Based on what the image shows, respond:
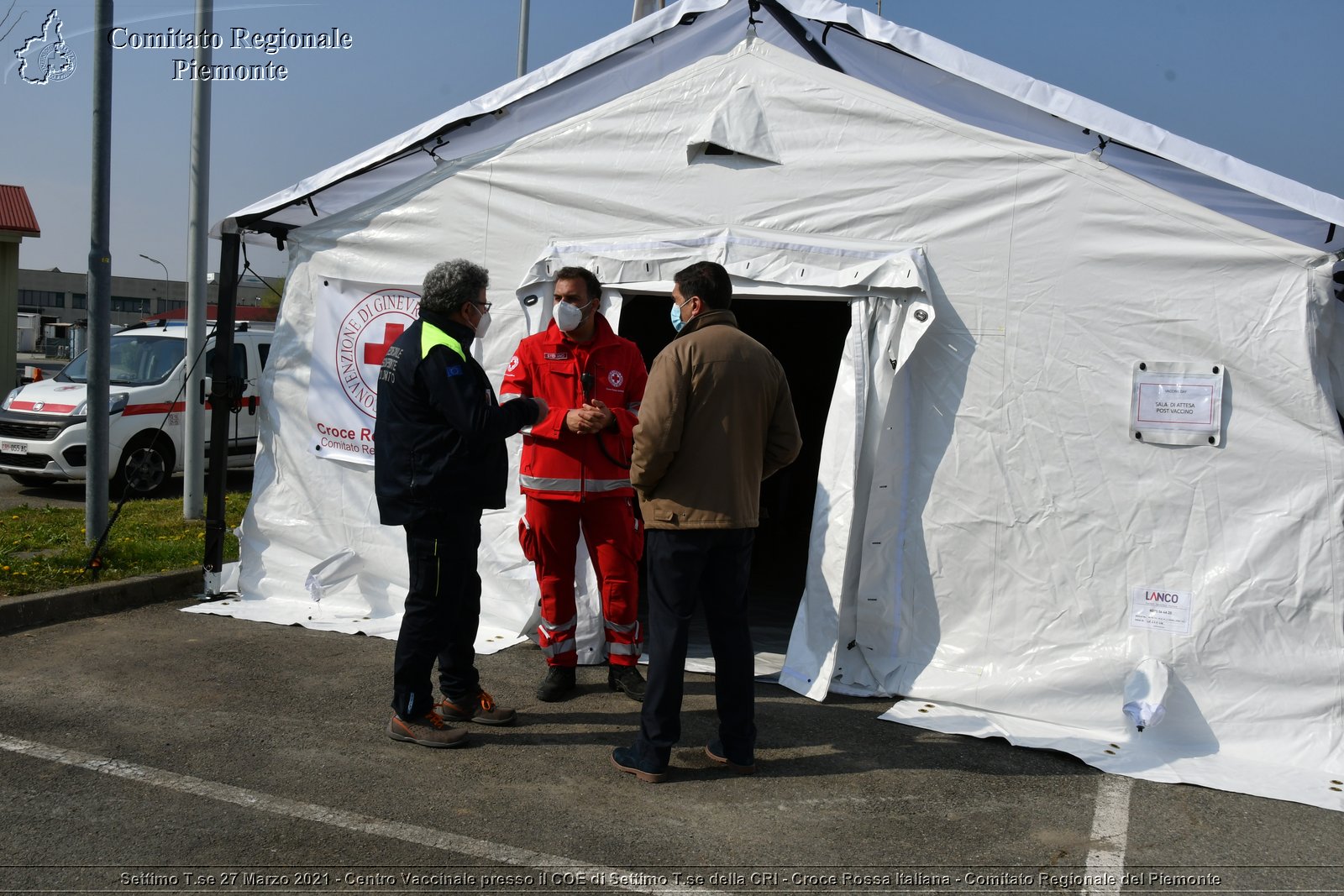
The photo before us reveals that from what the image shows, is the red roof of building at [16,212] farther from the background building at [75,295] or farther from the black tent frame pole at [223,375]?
the background building at [75,295]

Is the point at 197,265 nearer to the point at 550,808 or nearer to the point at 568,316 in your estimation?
the point at 568,316

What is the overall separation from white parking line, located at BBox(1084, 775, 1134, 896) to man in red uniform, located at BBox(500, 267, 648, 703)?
2136 millimetres

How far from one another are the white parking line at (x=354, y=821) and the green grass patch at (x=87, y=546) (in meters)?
2.53

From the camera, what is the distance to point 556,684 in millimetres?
5047

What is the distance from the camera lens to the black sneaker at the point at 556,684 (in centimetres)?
503

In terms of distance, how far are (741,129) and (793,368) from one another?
5450 mm

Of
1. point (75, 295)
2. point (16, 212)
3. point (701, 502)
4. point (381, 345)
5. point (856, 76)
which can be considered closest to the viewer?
point (701, 502)

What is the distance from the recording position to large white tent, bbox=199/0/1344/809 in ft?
15.3

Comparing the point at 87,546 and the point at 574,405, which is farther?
the point at 87,546

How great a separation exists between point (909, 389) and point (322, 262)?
369 centimetres

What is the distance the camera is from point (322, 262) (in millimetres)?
6516

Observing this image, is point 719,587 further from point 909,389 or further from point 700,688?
point 909,389

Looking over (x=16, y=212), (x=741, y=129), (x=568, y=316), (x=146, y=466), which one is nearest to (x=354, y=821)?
(x=568, y=316)

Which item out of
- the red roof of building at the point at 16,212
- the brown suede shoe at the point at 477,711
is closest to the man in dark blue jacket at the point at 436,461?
the brown suede shoe at the point at 477,711
